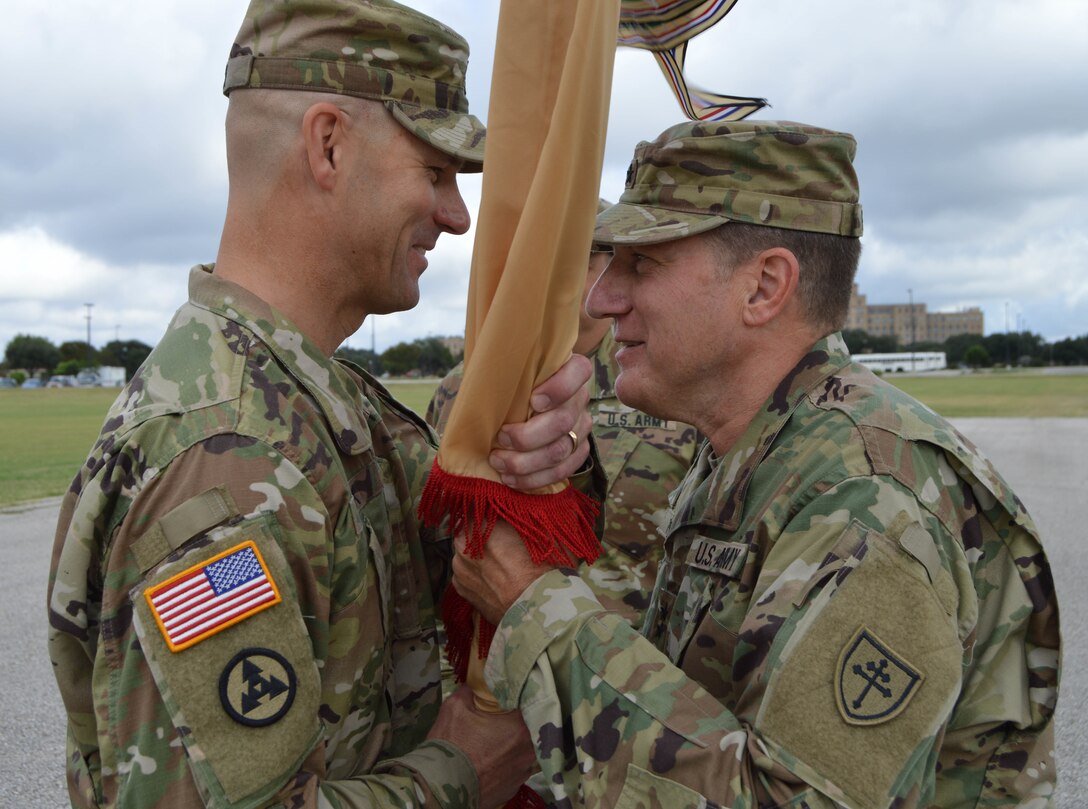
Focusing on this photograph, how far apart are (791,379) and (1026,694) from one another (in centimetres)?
91

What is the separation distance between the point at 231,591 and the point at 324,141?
1.10m

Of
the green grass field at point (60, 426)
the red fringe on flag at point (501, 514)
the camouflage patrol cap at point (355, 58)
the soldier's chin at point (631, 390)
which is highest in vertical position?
the camouflage patrol cap at point (355, 58)

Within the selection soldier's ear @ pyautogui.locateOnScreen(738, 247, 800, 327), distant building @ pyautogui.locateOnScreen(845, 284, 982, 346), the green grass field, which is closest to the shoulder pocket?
soldier's ear @ pyautogui.locateOnScreen(738, 247, 800, 327)

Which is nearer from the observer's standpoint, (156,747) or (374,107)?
(156,747)

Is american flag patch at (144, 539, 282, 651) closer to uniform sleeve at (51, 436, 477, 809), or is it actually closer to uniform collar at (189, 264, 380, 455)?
uniform sleeve at (51, 436, 477, 809)

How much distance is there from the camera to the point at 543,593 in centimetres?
203

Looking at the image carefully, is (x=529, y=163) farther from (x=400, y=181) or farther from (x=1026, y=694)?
(x=1026, y=694)

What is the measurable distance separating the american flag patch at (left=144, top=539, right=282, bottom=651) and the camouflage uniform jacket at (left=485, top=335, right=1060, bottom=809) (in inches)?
22.4

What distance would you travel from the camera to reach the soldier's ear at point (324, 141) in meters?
2.20

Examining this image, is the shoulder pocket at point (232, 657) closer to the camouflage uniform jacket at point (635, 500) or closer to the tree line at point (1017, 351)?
the camouflage uniform jacket at point (635, 500)

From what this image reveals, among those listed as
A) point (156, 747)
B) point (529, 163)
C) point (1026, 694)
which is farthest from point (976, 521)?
point (156, 747)

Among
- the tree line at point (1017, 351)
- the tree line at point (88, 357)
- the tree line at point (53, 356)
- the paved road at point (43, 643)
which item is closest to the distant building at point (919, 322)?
the tree line at point (1017, 351)

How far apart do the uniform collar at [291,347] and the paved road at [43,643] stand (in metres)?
3.69

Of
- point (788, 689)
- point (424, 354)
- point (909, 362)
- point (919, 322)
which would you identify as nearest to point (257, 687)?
point (788, 689)
